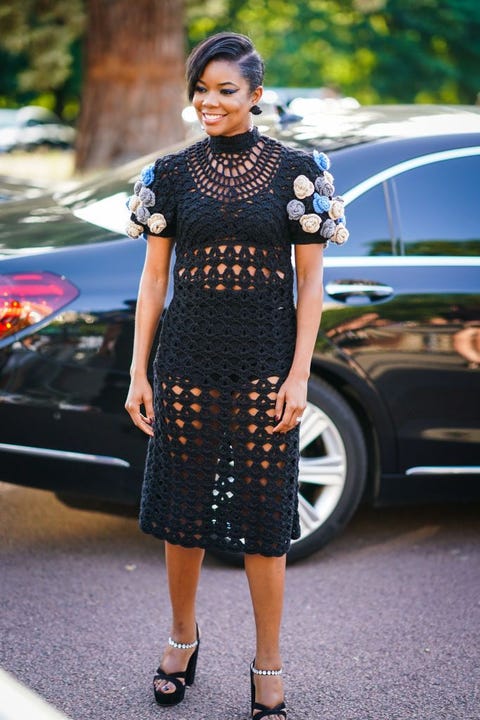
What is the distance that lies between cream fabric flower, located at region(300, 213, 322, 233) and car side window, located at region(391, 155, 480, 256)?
1408 mm

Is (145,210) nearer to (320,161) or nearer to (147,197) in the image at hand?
(147,197)

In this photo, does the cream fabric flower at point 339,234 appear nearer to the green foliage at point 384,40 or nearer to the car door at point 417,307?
the car door at point 417,307

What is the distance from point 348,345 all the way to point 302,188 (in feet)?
4.39

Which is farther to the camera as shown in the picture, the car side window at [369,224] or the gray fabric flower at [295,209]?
the car side window at [369,224]

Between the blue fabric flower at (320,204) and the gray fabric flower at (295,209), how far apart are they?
0.04m

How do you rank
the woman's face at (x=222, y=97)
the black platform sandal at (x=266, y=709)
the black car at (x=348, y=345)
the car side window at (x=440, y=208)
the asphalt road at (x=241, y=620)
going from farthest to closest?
1. the car side window at (x=440, y=208)
2. the black car at (x=348, y=345)
3. the asphalt road at (x=241, y=620)
4. the black platform sandal at (x=266, y=709)
5. the woman's face at (x=222, y=97)

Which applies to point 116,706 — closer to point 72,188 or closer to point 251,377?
point 251,377

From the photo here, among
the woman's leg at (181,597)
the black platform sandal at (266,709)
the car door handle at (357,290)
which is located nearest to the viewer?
the black platform sandal at (266,709)

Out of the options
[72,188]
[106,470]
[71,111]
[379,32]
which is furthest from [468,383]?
[71,111]

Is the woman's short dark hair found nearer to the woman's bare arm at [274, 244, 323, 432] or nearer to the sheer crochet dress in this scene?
the sheer crochet dress

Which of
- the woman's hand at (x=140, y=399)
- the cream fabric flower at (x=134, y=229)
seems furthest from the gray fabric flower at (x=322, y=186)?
the woman's hand at (x=140, y=399)

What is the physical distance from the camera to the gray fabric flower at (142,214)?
2.80 meters

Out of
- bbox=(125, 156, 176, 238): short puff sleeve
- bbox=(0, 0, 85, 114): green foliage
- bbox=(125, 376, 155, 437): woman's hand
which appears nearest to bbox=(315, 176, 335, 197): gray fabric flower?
bbox=(125, 156, 176, 238): short puff sleeve

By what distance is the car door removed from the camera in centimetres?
396
